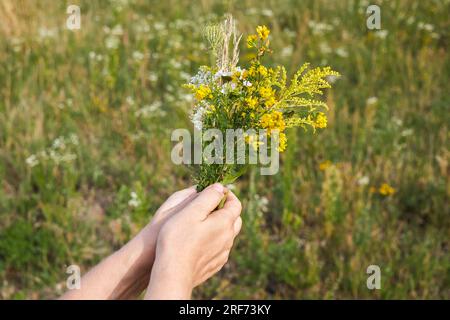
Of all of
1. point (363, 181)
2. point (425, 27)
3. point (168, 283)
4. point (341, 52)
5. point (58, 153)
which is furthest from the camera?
point (425, 27)

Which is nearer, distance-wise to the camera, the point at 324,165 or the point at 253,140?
the point at 253,140

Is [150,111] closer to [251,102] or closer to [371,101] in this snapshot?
[371,101]

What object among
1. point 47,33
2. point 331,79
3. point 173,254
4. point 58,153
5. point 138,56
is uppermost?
A: point 47,33

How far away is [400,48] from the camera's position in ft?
14.9

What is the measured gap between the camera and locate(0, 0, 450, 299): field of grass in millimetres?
2877

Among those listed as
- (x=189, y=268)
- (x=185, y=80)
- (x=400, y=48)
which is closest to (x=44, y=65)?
(x=185, y=80)

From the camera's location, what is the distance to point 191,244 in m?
1.25

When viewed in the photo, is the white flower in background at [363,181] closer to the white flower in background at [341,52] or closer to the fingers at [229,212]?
the white flower in background at [341,52]

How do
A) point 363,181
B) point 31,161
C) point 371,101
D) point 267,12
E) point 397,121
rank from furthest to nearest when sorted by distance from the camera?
1. point 267,12
2. point 371,101
3. point 397,121
4. point 31,161
5. point 363,181

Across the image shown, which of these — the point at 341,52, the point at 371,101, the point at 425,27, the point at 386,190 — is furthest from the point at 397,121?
the point at 425,27

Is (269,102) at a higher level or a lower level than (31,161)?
higher

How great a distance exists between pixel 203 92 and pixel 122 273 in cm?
51

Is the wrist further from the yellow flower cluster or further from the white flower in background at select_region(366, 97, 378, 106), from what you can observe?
the white flower in background at select_region(366, 97, 378, 106)

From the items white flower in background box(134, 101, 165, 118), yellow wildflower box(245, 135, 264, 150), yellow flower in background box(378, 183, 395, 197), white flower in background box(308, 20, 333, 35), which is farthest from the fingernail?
white flower in background box(308, 20, 333, 35)
